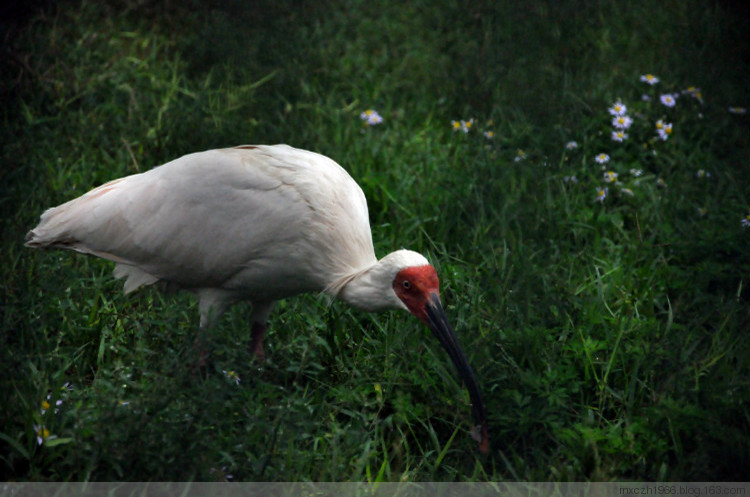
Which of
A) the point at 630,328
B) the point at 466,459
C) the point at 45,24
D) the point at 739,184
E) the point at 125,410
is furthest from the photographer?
the point at 45,24

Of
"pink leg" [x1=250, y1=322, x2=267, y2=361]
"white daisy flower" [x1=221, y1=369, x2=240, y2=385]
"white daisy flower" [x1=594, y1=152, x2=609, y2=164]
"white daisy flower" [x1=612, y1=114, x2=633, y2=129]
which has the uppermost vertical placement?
"white daisy flower" [x1=221, y1=369, x2=240, y2=385]

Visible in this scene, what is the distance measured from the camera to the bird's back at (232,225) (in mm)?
3354

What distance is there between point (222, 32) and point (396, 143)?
72.5 inches

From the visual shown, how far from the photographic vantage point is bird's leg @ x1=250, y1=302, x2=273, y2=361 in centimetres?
370

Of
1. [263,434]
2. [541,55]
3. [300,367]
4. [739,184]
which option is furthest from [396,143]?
[263,434]

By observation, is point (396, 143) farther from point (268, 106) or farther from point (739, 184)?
point (739, 184)

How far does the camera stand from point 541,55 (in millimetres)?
6188

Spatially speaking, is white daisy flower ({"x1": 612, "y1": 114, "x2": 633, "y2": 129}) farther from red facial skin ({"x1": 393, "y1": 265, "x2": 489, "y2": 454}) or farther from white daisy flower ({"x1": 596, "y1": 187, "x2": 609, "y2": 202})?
red facial skin ({"x1": 393, "y1": 265, "x2": 489, "y2": 454})

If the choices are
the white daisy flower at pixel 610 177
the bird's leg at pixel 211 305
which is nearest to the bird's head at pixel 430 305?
the bird's leg at pixel 211 305

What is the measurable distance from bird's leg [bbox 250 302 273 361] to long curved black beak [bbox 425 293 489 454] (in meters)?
0.83

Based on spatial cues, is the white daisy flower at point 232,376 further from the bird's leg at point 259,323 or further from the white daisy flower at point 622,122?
the white daisy flower at point 622,122

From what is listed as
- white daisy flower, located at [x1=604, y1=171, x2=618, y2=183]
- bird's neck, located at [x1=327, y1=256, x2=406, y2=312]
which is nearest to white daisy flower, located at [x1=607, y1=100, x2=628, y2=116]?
white daisy flower, located at [x1=604, y1=171, x2=618, y2=183]

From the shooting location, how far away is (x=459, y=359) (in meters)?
3.15

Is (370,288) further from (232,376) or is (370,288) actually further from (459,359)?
(232,376)
